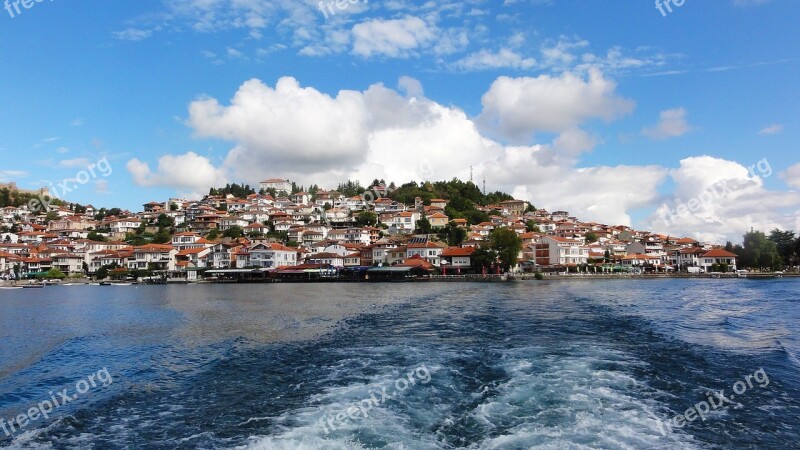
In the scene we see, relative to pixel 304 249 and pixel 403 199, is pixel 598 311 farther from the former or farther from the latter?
pixel 403 199

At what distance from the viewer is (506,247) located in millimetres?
59844

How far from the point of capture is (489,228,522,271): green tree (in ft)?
195

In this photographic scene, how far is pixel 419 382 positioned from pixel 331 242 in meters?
68.4

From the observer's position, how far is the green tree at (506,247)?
59375 mm

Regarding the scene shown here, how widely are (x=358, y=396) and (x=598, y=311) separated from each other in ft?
53.5

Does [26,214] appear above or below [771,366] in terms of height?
above

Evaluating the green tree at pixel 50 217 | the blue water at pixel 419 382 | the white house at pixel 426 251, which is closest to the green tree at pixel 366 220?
the white house at pixel 426 251

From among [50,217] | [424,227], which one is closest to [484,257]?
[424,227]

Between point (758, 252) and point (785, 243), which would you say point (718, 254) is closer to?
point (758, 252)

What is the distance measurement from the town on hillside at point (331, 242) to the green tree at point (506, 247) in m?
0.13

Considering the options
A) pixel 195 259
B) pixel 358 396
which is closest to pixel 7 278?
pixel 195 259

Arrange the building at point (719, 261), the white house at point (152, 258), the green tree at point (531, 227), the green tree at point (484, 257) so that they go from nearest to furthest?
the green tree at point (484, 257) → the building at point (719, 261) → the white house at point (152, 258) → the green tree at point (531, 227)

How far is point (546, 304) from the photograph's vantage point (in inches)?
1036

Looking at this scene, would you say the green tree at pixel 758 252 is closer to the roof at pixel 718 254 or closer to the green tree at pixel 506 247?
the roof at pixel 718 254
